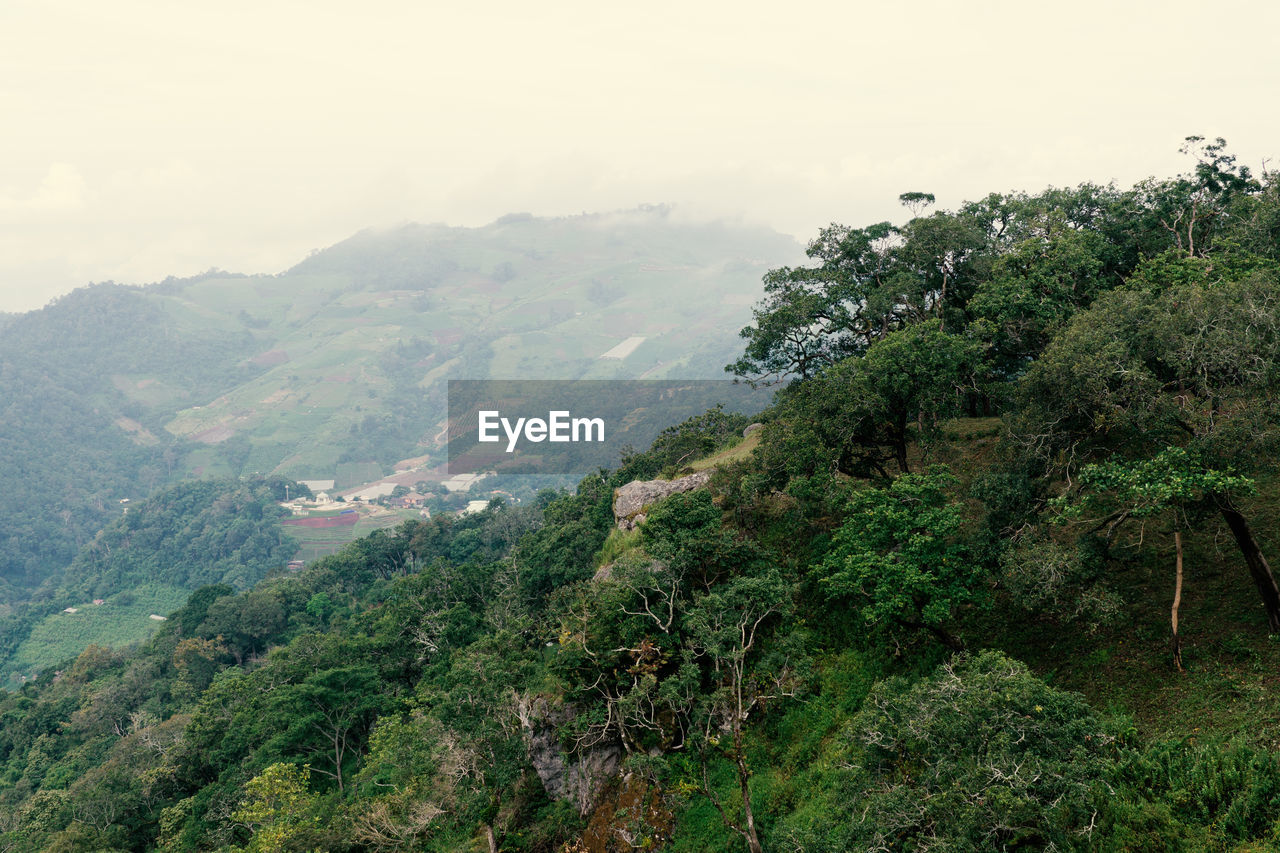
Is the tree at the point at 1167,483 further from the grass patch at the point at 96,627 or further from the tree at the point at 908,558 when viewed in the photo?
the grass patch at the point at 96,627

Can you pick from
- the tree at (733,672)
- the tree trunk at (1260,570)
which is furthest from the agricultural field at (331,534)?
the tree trunk at (1260,570)

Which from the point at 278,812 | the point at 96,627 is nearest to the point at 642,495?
the point at 278,812

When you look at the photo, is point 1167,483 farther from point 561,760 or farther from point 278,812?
point 278,812

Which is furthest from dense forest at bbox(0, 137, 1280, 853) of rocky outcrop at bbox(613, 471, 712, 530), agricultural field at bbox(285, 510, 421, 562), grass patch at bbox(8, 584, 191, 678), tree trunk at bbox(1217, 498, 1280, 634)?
agricultural field at bbox(285, 510, 421, 562)

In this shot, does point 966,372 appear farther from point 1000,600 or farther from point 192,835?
point 192,835

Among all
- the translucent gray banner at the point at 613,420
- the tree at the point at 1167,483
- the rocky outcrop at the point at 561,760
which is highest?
the tree at the point at 1167,483

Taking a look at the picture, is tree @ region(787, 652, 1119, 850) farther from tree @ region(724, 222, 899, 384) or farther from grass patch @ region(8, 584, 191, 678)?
grass patch @ region(8, 584, 191, 678)
